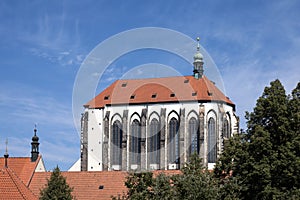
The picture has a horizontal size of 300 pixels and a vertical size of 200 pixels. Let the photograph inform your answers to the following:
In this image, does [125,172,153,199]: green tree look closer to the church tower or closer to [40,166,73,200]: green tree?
[40,166,73,200]: green tree

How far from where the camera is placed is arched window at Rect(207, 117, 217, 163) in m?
68.7

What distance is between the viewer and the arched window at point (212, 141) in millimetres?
68688

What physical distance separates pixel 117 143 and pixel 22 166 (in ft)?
79.6

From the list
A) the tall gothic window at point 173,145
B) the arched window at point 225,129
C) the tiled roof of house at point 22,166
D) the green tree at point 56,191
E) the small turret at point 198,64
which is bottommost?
the green tree at point 56,191

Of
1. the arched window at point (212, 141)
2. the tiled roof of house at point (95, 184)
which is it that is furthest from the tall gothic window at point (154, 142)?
the tiled roof of house at point (95, 184)

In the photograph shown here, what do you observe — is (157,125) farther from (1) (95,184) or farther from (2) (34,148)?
(1) (95,184)

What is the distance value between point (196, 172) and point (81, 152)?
46.1 m

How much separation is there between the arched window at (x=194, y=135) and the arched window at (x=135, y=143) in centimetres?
628

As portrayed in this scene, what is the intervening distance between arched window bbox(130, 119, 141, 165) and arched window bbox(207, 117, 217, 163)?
8.32 metres

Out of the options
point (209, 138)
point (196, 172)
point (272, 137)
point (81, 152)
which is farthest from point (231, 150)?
point (81, 152)

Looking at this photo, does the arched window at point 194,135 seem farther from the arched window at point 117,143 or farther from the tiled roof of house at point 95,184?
the tiled roof of house at point 95,184

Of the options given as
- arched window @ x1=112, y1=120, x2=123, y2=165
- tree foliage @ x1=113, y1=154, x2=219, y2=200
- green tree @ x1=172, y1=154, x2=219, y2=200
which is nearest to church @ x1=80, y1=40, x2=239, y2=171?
arched window @ x1=112, y1=120, x2=123, y2=165

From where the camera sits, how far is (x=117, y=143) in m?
72.3

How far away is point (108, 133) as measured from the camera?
237 feet
